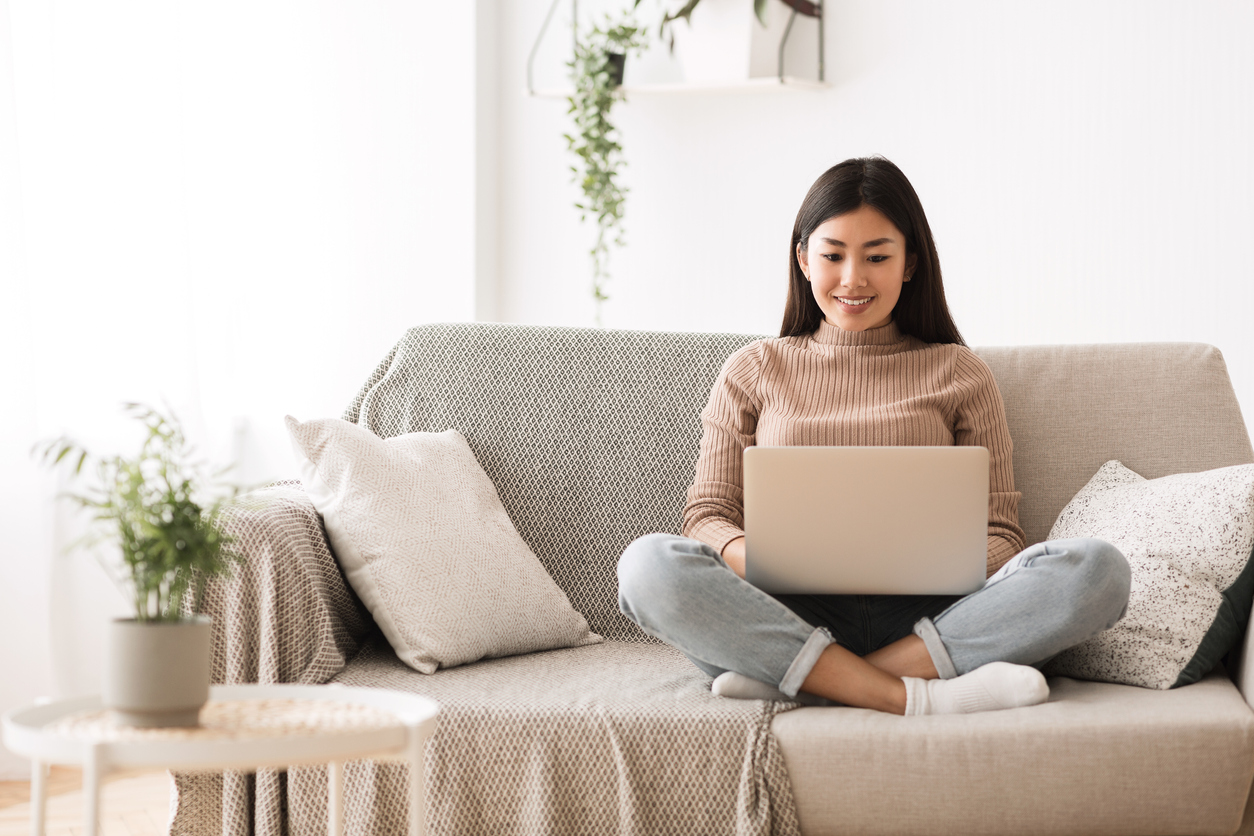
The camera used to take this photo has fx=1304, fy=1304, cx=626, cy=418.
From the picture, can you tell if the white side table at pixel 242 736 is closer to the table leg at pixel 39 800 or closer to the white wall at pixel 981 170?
the table leg at pixel 39 800

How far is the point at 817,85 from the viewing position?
2.93 metres

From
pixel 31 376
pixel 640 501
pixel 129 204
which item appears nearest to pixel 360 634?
pixel 640 501

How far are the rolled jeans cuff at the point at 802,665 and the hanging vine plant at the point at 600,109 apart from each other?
5.32 ft

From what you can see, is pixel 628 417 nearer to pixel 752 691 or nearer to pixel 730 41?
pixel 752 691

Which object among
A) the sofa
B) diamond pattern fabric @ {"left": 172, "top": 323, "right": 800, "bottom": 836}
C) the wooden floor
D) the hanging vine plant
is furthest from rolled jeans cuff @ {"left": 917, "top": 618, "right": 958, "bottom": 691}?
the hanging vine plant

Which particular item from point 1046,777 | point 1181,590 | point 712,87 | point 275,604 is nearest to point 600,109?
point 712,87

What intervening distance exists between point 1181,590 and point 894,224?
26.5 inches

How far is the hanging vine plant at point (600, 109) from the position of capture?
3.02 metres

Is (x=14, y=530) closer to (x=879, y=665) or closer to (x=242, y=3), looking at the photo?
(x=242, y=3)

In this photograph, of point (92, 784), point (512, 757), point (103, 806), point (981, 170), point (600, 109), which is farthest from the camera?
point (600, 109)

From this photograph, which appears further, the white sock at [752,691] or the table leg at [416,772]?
the white sock at [752,691]

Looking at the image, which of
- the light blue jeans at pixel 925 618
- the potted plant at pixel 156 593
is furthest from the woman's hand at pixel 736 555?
the potted plant at pixel 156 593

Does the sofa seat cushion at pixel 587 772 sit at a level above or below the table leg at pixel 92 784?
below

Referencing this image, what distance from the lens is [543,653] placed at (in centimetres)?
188
